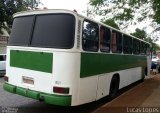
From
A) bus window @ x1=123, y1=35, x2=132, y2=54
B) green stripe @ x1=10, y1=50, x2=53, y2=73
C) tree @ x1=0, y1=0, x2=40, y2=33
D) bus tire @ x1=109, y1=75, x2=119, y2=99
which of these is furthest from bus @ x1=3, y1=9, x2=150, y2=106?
tree @ x1=0, y1=0, x2=40, y2=33

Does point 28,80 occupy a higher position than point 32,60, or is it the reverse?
point 32,60

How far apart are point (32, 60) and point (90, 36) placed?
1.71 metres

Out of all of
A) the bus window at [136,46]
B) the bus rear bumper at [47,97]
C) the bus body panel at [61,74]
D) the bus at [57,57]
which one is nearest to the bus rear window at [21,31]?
the bus at [57,57]

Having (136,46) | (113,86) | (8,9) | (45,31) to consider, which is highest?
(8,9)

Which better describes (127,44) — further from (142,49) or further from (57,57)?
(57,57)

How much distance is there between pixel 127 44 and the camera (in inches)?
508

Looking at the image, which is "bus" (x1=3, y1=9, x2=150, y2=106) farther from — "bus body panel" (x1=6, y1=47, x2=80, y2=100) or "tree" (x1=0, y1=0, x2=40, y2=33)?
"tree" (x1=0, y1=0, x2=40, y2=33)

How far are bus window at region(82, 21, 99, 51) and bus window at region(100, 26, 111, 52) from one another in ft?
1.24

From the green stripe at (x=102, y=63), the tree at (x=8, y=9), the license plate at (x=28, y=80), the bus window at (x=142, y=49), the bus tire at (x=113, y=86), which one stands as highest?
the tree at (x=8, y=9)

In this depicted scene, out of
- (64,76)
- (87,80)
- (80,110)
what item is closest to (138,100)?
(80,110)

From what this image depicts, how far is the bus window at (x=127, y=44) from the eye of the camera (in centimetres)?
1227

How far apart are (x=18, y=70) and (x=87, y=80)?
1.92 m

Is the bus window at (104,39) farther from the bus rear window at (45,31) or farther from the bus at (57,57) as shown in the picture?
the bus rear window at (45,31)

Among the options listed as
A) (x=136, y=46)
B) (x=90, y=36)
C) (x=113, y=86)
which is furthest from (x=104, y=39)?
(x=136, y=46)
